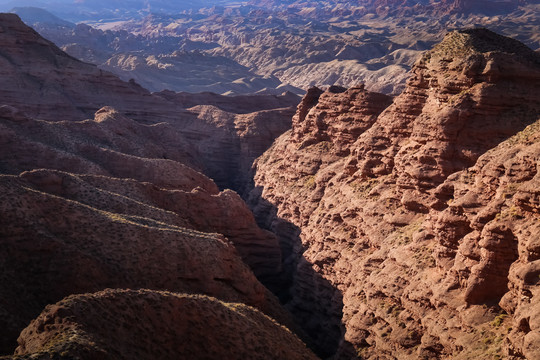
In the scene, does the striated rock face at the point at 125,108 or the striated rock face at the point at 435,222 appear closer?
the striated rock face at the point at 435,222

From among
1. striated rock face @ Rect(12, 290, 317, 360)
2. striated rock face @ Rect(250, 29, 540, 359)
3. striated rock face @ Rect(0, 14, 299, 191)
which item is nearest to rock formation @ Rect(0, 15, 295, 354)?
striated rock face @ Rect(0, 14, 299, 191)

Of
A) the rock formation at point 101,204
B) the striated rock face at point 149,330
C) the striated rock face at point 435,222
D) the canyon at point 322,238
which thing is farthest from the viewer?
the rock formation at point 101,204

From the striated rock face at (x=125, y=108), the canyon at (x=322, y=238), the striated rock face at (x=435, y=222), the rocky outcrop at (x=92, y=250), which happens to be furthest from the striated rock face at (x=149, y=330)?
the striated rock face at (x=125, y=108)

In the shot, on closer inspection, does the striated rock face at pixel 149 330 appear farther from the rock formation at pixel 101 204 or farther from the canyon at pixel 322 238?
the rock formation at pixel 101 204

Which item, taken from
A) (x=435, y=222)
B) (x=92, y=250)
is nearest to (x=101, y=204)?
(x=92, y=250)

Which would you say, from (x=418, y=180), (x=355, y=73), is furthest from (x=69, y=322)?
(x=355, y=73)

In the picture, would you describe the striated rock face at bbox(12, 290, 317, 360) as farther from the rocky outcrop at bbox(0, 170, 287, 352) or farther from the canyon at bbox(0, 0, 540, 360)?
the rocky outcrop at bbox(0, 170, 287, 352)

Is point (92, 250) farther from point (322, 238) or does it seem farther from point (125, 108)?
point (125, 108)
